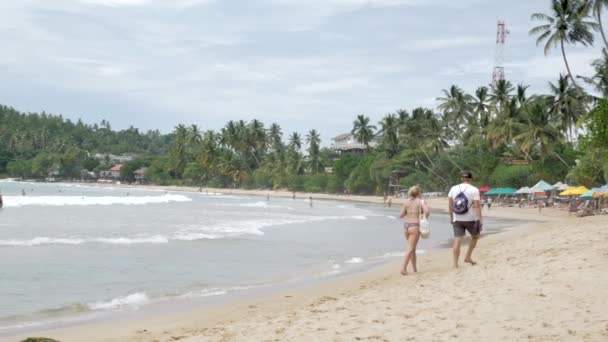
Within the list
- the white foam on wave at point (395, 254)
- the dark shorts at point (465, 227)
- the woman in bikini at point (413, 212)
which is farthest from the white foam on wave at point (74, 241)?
the dark shorts at point (465, 227)

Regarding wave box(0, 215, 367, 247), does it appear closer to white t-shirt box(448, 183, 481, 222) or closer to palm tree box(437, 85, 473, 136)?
white t-shirt box(448, 183, 481, 222)

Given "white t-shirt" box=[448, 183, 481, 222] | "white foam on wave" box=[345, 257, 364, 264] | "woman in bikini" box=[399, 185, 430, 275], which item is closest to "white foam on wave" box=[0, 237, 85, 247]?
"white foam on wave" box=[345, 257, 364, 264]

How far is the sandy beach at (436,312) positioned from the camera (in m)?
5.41

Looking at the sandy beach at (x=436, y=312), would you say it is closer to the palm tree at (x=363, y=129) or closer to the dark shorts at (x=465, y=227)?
the dark shorts at (x=465, y=227)

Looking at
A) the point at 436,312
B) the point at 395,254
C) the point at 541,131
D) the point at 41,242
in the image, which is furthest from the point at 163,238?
the point at 541,131

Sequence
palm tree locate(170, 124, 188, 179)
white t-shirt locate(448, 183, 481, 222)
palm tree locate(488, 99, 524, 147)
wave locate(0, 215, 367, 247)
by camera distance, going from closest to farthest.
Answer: white t-shirt locate(448, 183, 481, 222) < wave locate(0, 215, 367, 247) < palm tree locate(488, 99, 524, 147) < palm tree locate(170, 124, 188, 179)

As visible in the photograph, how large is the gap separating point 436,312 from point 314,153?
85580 millimetres

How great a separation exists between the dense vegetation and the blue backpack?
19117 millimetres

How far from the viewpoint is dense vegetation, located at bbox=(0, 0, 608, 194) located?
117 ft

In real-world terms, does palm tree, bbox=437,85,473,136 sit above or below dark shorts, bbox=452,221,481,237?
above

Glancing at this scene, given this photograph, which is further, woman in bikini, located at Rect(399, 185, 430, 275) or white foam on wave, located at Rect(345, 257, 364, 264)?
white foam on wave, located at Rect(345, 257, 364, 264)

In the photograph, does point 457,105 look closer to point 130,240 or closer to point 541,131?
point 541,131

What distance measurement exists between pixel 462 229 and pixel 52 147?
153254 millimetres

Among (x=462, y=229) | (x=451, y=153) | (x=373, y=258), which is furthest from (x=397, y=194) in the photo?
(x=462, y=229)
